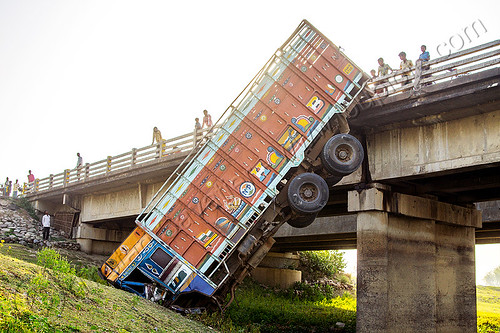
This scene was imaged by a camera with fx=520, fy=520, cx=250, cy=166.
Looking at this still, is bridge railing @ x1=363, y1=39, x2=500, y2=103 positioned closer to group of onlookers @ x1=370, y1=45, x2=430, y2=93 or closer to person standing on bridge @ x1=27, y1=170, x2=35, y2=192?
group of onlookers @ x1=370, y1=45, x2=430, y2=93

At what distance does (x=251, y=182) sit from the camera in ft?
42.4

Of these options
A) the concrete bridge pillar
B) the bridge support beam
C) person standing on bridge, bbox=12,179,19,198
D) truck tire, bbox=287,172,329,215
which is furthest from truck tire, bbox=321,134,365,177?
person standing on bridge, bbox=12,179,19,198

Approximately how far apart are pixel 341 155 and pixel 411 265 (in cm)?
416

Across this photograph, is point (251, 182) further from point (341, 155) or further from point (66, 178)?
point (66, 178)

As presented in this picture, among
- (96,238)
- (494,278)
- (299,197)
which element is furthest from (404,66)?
(494,278)

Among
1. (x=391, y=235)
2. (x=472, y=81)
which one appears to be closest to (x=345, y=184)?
(x=391, y=235)

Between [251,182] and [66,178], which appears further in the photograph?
[66,178]

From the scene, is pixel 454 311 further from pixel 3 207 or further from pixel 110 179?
pixel 3 207

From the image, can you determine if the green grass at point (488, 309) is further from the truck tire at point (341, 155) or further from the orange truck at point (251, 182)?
the orange truck at point (251, 182)

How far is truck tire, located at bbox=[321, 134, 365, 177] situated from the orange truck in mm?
25

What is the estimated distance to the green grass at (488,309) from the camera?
2077 cm

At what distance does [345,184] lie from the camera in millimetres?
14820

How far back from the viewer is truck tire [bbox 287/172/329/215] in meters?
12.6

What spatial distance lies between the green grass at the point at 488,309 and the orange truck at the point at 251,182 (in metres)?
10.9
